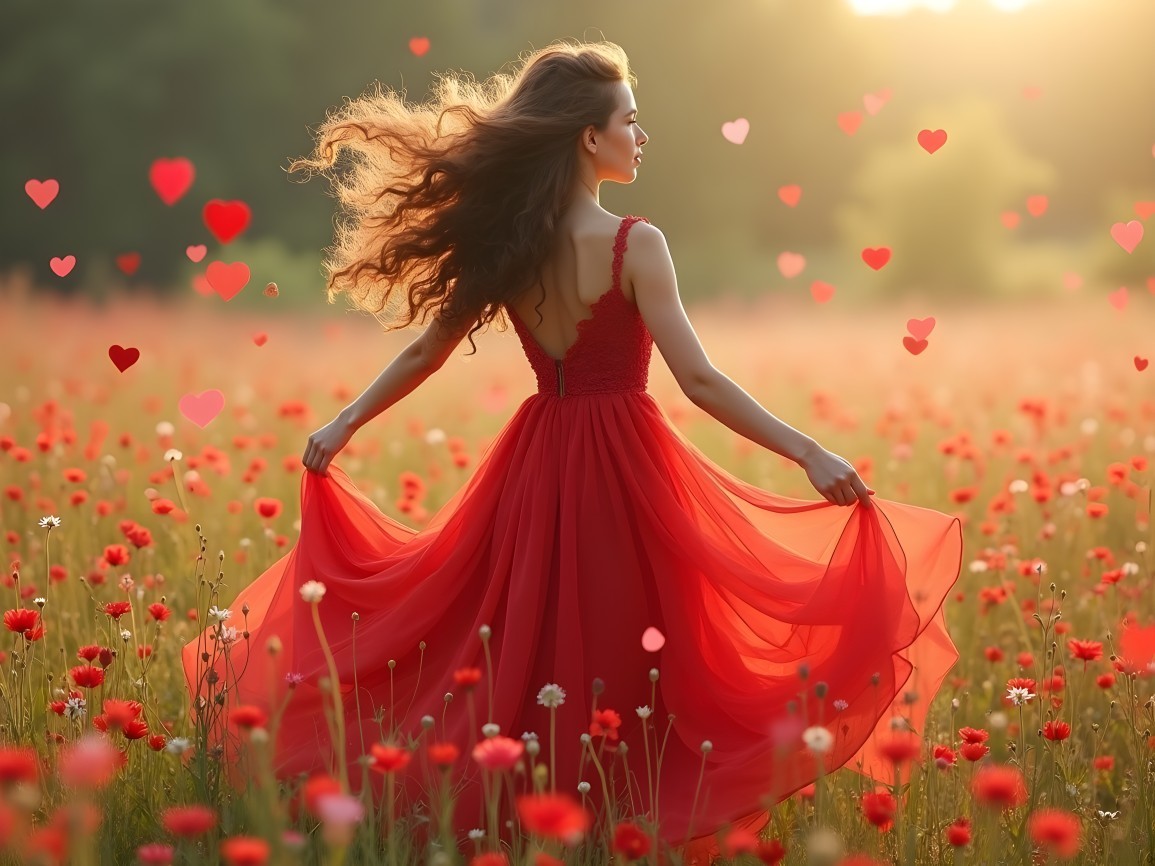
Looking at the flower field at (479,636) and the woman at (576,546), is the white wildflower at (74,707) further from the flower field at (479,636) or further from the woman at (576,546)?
the woman at (576,546)

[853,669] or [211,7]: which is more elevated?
[211,7]

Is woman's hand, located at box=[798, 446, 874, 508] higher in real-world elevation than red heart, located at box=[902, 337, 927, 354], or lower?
lower

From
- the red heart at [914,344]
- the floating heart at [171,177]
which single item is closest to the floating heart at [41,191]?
the floating heart at [171,177]

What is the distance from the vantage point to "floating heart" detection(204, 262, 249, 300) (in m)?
3.72

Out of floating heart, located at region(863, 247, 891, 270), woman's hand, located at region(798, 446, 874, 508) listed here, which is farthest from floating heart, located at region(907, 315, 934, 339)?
woman's hand, located at region(798, 446, 874, 508)

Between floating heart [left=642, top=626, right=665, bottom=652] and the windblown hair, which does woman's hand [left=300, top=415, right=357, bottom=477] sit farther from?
floating heart [left=642, top=626, right=665, bottom=652]

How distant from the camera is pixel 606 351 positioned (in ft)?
9.39

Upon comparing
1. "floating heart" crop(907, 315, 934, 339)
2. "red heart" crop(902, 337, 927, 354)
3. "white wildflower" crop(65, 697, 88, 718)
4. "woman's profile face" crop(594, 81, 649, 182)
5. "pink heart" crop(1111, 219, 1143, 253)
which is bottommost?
"white wildflower" crop(65, 697, 88, 718)

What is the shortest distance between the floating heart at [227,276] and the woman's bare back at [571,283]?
1.20m

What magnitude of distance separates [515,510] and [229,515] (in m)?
2.44

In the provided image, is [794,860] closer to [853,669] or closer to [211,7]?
[853,669]

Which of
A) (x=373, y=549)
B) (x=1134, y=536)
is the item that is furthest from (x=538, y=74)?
(x=1134, y=536)

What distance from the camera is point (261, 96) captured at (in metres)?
16.5

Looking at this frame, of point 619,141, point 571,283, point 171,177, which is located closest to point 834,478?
point 571,283
